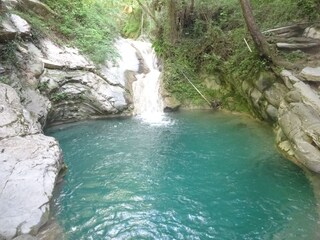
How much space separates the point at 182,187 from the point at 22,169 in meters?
3.41

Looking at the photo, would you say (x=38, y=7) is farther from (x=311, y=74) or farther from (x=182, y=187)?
(x=311, y=74)

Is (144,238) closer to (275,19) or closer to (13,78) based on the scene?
(13,78)

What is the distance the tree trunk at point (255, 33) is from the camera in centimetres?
847

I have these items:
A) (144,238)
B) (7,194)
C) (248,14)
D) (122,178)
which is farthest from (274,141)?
(7,194)

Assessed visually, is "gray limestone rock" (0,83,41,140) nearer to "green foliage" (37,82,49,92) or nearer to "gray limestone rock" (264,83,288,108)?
"green foliage" (37,82,49,92)

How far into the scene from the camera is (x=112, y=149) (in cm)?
849

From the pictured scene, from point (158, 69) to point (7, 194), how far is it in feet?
37.4

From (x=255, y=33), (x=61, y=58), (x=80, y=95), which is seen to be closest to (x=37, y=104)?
(x=80, y=95)

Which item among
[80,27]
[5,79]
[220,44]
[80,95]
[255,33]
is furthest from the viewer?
[80,27]

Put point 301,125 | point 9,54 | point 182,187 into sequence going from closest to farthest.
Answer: point 182,187
point 301,125
point 9,54

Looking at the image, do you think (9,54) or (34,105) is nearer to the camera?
(34,105)

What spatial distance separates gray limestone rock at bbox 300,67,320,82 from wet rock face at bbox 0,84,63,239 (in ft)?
22.8

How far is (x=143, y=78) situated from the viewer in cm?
1420

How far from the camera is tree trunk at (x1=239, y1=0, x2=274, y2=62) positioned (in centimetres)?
847
